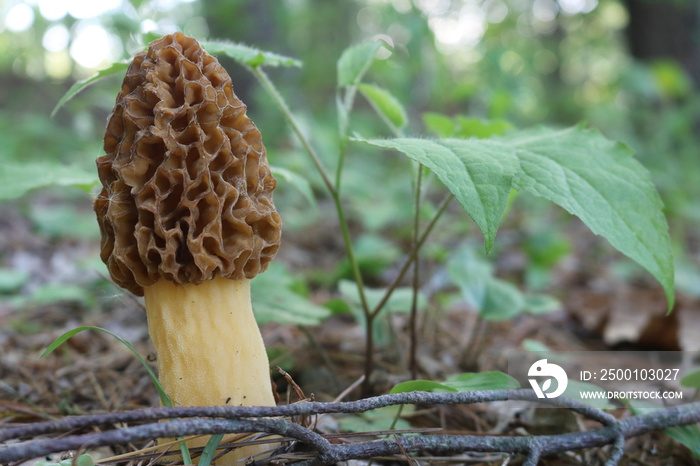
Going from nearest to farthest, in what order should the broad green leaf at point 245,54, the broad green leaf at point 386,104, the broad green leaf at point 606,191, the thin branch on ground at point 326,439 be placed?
the thin branch on ground at point 326,439, the broad green leaf at point 606,191, the broad green leaf at point 245,54, the broad green leaf at point 386,104

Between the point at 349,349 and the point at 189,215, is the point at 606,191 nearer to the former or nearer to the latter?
the point at 189,215

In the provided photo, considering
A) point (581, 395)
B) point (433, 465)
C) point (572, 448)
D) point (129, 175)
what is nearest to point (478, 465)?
point (433, 465)

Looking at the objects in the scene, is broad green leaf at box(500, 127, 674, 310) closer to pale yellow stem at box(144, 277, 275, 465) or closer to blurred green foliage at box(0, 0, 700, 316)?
blurred green foliage at box(0, 0, 700, 316)

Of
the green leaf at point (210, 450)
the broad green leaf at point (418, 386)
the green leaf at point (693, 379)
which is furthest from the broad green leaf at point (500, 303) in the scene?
the green leaf at point (210, 450)

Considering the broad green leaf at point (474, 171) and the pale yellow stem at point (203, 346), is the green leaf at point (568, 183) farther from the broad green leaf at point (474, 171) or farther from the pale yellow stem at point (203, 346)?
the pale yellow stem at point (203, 346)

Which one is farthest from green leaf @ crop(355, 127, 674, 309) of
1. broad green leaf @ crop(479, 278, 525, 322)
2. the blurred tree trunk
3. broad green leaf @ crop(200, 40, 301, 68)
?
the blurred tree trunk

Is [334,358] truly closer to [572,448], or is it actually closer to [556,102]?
[572,448]

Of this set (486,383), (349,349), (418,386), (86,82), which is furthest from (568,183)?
(349,349)
